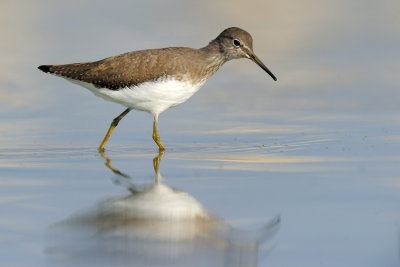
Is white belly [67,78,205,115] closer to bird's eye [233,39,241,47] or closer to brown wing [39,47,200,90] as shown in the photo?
brown wing [39,47,200,90]

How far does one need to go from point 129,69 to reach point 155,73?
468 mm

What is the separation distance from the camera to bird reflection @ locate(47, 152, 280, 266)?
5.80 metres

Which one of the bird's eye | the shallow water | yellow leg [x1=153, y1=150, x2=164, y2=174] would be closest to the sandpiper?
the bird's eye

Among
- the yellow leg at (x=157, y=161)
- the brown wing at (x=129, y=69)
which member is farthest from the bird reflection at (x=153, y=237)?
the brown wing at (x=129, y=69)

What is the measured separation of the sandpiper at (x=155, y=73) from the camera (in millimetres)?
10742

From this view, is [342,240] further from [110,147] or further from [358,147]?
[110,147]

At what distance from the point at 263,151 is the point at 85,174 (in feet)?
8.28

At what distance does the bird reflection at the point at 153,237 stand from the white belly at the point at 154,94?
131 inches

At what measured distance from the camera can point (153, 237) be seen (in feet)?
20.7

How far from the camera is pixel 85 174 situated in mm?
8875

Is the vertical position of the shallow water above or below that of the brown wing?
below

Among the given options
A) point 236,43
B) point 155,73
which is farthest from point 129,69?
point 236,43

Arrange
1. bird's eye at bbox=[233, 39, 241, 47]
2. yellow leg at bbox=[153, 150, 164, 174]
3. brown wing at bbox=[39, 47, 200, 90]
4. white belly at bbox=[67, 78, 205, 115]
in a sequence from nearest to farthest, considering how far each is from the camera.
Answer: yellow leg at bbox=[153, 150, 164, 174]
white belly at bbox=[67, 78, 205, 115]
brown wing at bbox=[39, 47, 200, 90]
bird's eye at bbox=[233, 39, 241, 47]

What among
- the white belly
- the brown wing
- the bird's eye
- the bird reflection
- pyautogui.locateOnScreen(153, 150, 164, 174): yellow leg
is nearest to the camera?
the bird reflection
